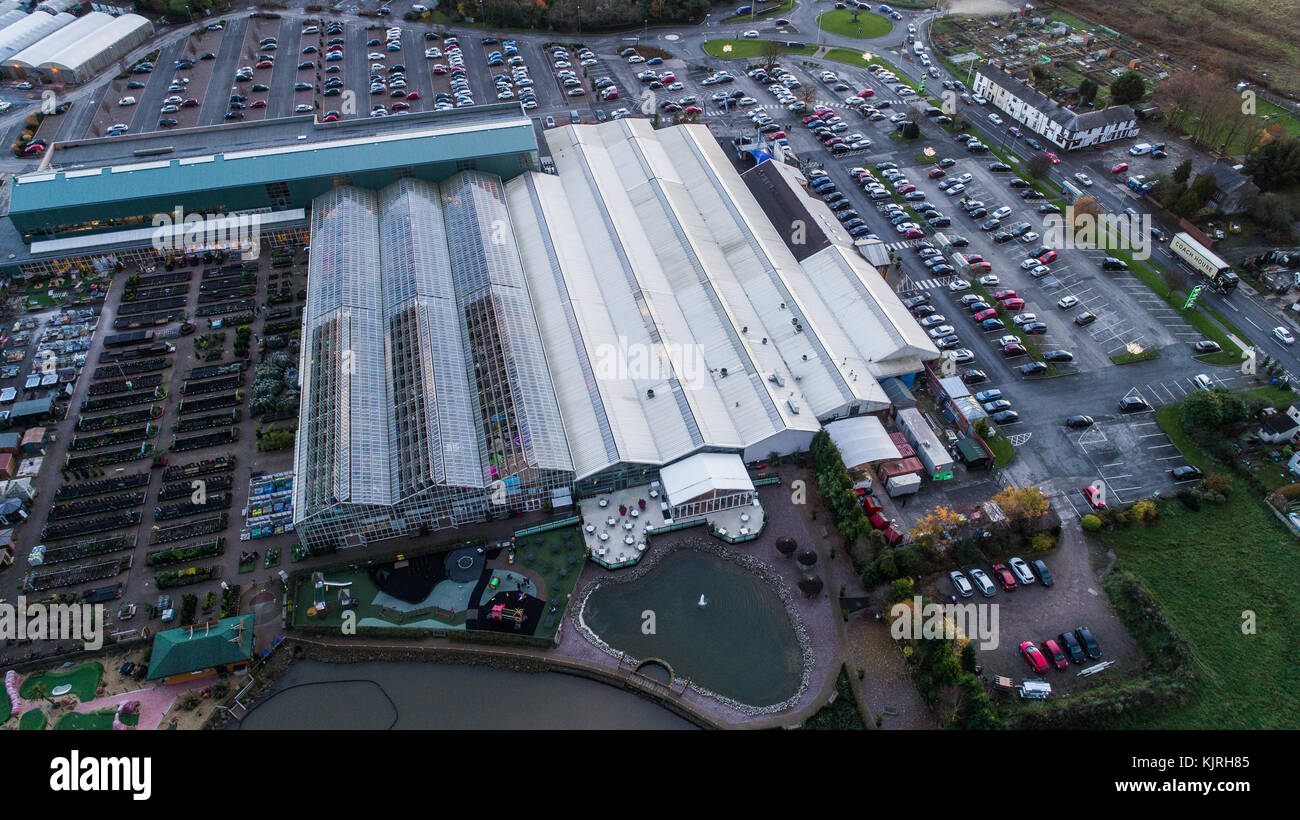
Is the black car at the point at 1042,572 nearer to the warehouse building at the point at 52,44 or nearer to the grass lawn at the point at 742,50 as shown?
the grass lawn at the point at 742,50

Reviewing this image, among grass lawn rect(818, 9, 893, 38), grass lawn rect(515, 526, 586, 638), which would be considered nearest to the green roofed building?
grass lawn rect(515, 526, 586, 638)

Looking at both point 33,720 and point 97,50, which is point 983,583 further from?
point 97,50

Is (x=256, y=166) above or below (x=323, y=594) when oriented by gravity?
above

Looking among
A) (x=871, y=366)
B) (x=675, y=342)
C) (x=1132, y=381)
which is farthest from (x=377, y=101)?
(x=1132, y=381)

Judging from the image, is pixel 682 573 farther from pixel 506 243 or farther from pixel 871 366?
pixel 506 243

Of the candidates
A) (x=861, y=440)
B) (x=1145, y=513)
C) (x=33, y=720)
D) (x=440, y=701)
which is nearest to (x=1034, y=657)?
(x=1145, y=513)
